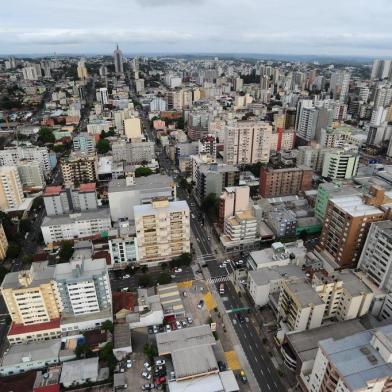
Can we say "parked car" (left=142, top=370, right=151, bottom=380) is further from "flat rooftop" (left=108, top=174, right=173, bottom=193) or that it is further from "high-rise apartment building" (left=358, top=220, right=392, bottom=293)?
"flat rooftop" (left=108, top=174, right=173, bottom=193)

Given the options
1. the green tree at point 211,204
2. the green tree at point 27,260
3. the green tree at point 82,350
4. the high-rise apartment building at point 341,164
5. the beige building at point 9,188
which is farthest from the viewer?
the high-rise apartment building at point 341,164

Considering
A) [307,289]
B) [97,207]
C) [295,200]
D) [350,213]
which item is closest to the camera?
[307,289]

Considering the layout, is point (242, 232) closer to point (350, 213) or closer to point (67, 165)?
point (350, 213)

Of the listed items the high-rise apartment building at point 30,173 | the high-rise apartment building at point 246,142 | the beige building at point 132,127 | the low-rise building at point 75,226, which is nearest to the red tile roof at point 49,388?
the low-rise building at point 75,226

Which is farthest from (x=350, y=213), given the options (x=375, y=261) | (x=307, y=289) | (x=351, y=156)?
(x=351, y=156)

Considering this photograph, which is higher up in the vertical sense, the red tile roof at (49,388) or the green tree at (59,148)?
the green tree at (59,148)

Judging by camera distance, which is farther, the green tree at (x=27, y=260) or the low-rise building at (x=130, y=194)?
the low-rise building at (x=130, y=194)

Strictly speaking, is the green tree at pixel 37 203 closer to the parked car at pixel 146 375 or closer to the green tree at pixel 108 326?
the green tree at pixel 108 326
